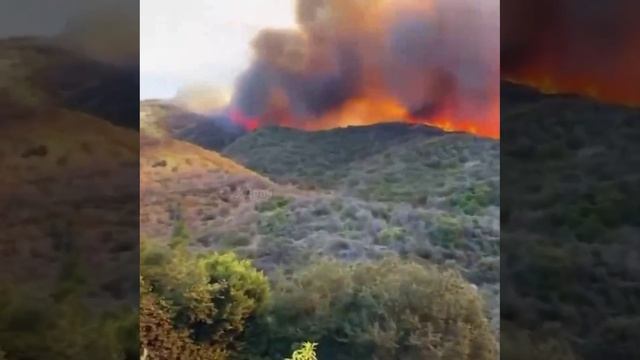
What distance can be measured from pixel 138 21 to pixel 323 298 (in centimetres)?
159

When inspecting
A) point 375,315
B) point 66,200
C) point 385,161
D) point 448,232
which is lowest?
point 375,315

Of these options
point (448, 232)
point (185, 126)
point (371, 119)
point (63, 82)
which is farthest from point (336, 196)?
point (63, 82)

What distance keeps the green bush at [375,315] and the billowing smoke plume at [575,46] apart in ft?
3.45

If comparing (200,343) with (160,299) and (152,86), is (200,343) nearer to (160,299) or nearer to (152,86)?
(160,299)

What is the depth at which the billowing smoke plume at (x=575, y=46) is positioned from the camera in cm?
377

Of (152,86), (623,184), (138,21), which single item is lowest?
(623,184)

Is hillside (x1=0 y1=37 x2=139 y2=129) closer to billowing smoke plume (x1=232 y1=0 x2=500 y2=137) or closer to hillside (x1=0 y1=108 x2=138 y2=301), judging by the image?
hillside (x1=0 y1=108 x2=138 y2=301)

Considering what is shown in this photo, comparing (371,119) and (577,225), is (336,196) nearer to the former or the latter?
(371,119)

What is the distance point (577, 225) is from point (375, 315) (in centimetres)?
103

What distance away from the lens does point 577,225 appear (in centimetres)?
376

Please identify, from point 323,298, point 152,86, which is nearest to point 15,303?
point 152,86

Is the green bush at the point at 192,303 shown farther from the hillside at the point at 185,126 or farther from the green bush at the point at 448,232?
the green bush at the point at 448,232

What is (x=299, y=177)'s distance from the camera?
400 centimetres

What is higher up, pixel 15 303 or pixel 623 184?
pixel 623 184
